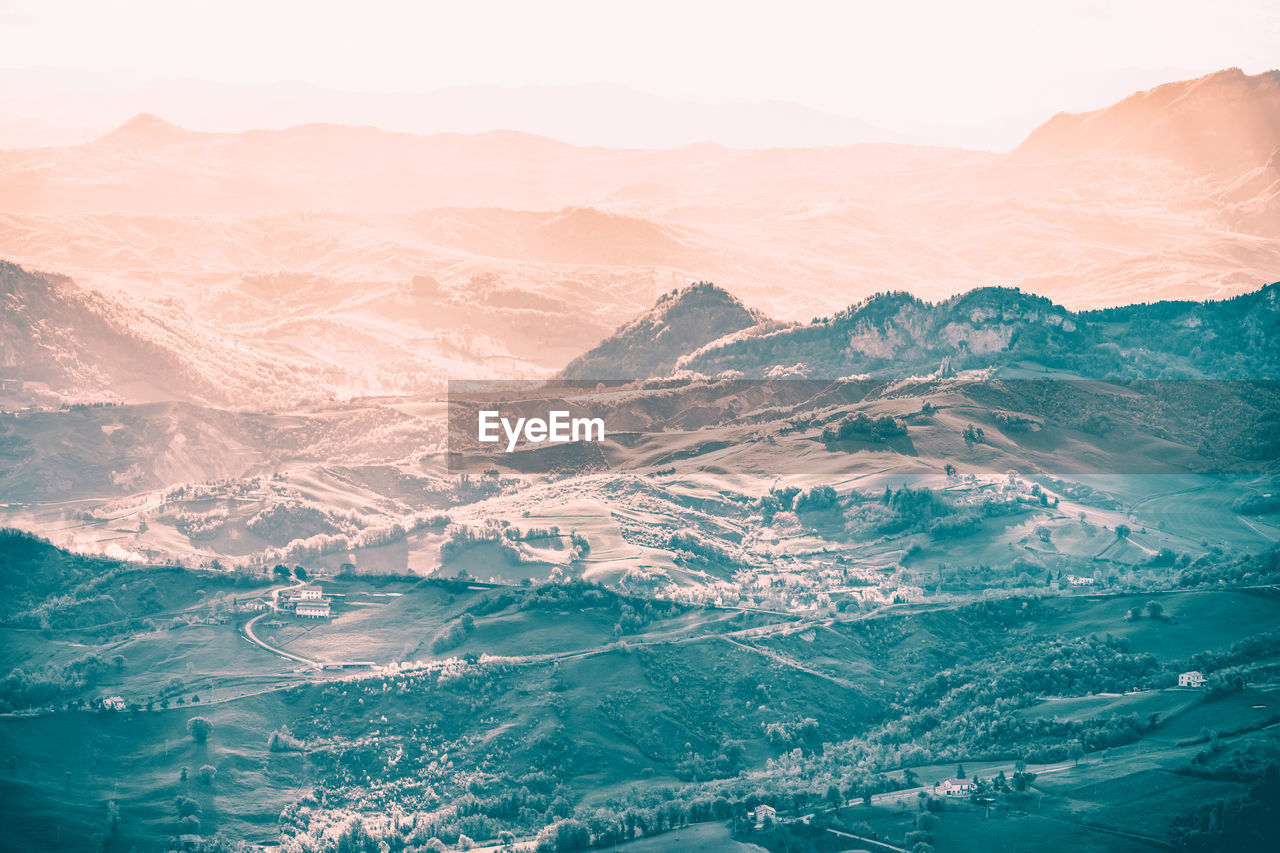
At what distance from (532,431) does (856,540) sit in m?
48.6

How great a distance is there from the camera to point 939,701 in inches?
4299

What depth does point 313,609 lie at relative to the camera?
4751 inches

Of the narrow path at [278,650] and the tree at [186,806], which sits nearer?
the tree at [186,806]

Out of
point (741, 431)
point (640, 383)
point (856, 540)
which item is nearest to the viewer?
point (856, 540)

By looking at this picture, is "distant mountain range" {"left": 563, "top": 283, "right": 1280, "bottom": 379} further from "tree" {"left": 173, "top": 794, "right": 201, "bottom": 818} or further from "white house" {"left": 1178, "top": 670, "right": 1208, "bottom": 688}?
"tree" {"left": 173, "top": 794, "right": 201, "bottom": 818}

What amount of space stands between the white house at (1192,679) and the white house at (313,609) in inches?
2199

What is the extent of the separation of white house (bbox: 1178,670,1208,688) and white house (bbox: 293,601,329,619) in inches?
2199

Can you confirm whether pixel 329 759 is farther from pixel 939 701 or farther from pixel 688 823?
pixel 939 701

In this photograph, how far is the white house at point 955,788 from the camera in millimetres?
92438

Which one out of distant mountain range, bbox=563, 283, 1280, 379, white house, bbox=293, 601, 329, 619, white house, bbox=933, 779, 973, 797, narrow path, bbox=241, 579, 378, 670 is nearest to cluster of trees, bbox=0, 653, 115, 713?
narrow path, bbox=241, 579, 378, 670

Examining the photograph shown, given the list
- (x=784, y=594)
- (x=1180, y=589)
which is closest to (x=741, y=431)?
(x=784, y=594)

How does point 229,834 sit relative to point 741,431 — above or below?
below

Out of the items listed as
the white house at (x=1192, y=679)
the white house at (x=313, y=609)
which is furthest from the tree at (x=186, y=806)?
the white house at (x=1192, y=679)

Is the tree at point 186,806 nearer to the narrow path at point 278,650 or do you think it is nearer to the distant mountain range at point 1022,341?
the narrow path at point 278,650
